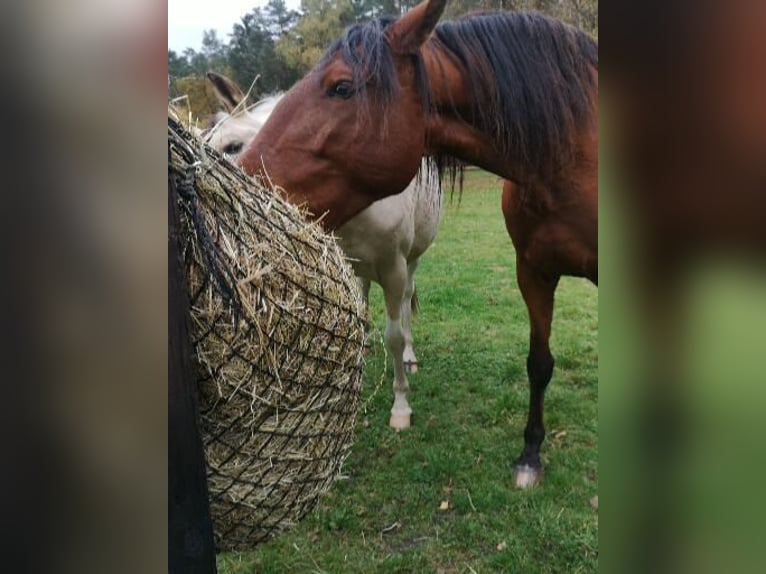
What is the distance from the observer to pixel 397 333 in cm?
360

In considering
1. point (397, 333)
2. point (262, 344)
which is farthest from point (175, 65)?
point (262, 344)

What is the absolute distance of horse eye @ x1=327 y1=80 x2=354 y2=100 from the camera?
2.11 metres

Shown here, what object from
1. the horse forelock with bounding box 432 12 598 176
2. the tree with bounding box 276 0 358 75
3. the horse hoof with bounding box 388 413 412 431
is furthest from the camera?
the tree with bounding box 276 0 358 75

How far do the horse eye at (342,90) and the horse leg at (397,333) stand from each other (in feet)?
4.76

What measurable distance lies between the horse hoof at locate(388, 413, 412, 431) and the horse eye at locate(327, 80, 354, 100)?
6.42 ft

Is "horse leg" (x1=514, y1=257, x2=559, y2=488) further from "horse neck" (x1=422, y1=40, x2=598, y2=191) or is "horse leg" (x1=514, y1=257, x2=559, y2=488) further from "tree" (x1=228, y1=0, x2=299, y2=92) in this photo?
"tree" (x1=228, y1=0, x2=299, y2=92)

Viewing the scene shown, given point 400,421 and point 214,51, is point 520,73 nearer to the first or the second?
point 400,421

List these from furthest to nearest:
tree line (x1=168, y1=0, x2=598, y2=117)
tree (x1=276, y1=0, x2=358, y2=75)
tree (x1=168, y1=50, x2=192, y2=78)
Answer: tree (x1=276, y1=0, x2=358, y2=75) → tree line (x1=168, y1=0, x2=598, y2=117) → tree (x1=168, y1=50, x2=192, y2=78)

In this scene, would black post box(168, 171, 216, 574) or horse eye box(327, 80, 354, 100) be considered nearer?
black post box(168, 171, 216, 574)

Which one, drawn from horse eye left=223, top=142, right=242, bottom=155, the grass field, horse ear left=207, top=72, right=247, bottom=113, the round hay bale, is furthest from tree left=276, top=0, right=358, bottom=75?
the round hay bale

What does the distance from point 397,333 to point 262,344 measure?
8.65 feet
